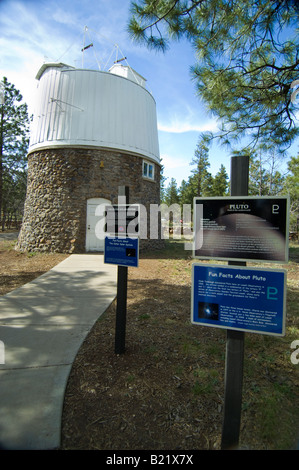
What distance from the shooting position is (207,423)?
240 cm

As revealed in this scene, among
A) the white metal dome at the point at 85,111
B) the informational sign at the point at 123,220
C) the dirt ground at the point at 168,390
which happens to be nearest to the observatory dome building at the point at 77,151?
the white metal dome at the point at 85,111

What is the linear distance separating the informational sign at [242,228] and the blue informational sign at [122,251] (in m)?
1.23

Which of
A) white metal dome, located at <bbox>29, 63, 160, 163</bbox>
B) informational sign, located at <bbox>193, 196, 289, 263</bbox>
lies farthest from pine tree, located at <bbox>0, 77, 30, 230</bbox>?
informational sign, located at <bbox>193, 196, 289, 263</bbox>

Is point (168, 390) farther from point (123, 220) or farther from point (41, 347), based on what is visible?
point (123, 220)

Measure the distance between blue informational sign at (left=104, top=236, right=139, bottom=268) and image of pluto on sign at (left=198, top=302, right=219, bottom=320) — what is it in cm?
126

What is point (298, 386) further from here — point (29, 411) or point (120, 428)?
point (29, 411)

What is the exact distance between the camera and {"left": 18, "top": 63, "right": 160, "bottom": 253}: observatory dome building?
1210 centimetres

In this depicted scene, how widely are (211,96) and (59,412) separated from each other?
589 centimetres

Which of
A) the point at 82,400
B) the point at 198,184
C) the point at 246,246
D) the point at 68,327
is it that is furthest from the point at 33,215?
the point at 198,184

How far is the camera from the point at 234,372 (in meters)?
2.08

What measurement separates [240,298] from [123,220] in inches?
75.2
